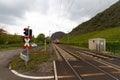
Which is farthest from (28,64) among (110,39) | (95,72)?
(110,39)

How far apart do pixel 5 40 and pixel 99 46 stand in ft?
180

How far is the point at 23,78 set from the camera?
1088 centimetres

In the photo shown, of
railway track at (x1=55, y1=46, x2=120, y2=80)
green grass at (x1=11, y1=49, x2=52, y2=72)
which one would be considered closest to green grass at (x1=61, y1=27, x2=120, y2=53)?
green grass at (x1=11, y1=49, x2=52, y2=72)

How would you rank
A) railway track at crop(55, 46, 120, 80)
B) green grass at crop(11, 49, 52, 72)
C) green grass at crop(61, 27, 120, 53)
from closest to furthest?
1. railway track at crop(55, 46, 120, 80)
2. green grass at crop(11, 49, 52, 72)
3. green grass at crop(61, 27, 120, 53)

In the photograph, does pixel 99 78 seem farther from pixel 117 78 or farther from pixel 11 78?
pixel 11 78

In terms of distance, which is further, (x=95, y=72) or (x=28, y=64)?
(x=28, y=64)

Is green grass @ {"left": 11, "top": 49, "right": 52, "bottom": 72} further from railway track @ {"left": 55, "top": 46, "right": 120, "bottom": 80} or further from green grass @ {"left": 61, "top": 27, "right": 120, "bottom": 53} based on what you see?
green grass @ {"left": 61, "top": 27, "right": 120, "bottom": 53}

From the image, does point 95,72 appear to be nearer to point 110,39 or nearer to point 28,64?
point 28,64

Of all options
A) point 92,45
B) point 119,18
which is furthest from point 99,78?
point 119,18

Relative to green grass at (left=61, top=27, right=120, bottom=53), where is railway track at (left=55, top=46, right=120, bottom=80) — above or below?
below

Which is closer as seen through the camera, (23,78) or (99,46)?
(23,78)

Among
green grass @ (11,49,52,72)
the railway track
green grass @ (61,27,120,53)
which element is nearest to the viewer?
the railway track

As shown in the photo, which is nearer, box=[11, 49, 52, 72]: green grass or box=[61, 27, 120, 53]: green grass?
box=[11, 49, 52, 72]: green grass

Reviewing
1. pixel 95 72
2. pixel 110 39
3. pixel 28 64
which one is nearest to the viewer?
pixel 95 72
